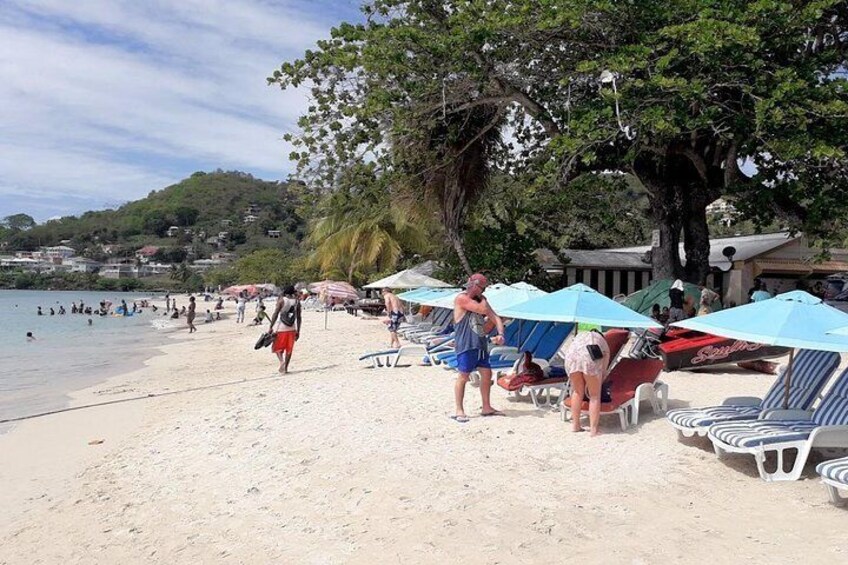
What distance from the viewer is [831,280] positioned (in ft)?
67.6

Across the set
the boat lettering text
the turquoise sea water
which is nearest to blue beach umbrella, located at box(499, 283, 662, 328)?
the boat lettering text

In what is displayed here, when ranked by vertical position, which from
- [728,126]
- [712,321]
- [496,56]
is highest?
[496,56]

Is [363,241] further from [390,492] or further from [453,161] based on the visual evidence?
[390,492]

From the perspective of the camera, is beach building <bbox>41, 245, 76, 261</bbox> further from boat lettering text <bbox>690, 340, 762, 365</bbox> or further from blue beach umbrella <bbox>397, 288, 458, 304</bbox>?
boat lettering text <bbox>690, 340, 762, 365</bbox>

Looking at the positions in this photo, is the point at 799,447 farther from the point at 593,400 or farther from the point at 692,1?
the point at 692,1

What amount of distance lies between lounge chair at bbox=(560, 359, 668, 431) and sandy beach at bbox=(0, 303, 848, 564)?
174 mm

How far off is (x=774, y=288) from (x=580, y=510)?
59.0 ft

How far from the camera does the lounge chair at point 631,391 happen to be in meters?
6.71

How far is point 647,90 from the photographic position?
12.4 meters

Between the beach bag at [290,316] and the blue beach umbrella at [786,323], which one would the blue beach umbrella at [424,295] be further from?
the blue beach umbrella at [786,323]

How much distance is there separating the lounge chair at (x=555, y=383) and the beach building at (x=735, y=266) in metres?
9.92

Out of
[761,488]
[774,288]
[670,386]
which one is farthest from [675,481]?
[774,288]

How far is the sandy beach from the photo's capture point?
163 inches

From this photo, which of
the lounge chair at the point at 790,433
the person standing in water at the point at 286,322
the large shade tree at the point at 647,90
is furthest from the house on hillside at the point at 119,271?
the lounge chair at the point at 790,433
